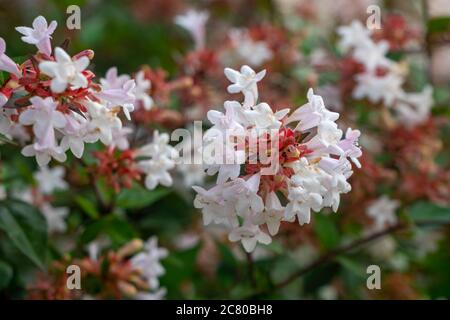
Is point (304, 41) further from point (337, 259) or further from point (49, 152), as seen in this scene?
point (49, 152)

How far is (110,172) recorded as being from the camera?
1200 millimetres

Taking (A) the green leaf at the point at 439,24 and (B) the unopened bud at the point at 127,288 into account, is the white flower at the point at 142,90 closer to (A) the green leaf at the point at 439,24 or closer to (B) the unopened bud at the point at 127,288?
(B) the unopened bud at the point at 127,288

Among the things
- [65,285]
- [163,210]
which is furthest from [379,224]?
[65,285]

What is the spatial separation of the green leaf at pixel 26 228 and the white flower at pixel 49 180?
→ 0.75ft

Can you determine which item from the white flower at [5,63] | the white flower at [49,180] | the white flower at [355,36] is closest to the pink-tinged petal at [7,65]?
the white flower at [5,63]

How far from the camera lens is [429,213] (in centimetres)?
150

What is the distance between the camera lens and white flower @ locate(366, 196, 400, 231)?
1545mm

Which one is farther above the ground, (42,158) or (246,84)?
(246,84)

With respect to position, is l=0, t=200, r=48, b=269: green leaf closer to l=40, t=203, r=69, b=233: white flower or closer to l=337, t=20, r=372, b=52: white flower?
l=40, t=203, r=69, b=233: white flower

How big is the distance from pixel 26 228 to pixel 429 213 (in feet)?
2.87

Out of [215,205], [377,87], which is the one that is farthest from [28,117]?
[377,87]

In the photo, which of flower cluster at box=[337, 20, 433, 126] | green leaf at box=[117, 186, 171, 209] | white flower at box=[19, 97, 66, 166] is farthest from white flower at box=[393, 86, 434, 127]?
white flower at box=[19, 97, 66, 166]

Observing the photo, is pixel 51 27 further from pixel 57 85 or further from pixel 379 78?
pixel 379 78

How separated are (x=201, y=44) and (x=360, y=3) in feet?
2.91
